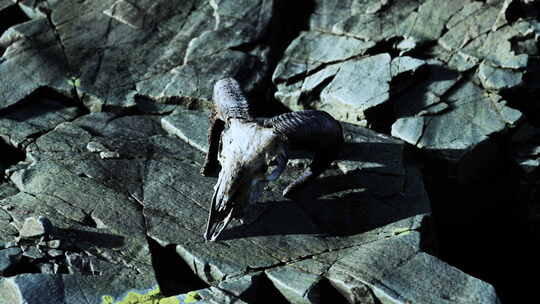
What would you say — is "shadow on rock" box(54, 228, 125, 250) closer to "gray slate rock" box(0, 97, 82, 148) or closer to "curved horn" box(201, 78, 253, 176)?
"curved horn" box(201, 78, 253, 176)

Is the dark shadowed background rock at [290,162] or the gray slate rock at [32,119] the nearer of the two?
the dark shadowed background rock at [290,162]

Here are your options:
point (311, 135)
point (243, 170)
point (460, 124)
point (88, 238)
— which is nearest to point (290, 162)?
point (311, 135)

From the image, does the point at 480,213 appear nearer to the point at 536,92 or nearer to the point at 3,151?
the point at 536,92

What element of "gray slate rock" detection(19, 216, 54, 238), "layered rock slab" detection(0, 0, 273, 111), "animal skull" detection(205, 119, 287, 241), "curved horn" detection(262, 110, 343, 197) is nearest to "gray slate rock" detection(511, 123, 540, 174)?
"curved horn" detection(262, 110, 343, 197)

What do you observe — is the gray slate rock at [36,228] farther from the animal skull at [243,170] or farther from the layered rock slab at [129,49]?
the layered rock slab at [129,49]

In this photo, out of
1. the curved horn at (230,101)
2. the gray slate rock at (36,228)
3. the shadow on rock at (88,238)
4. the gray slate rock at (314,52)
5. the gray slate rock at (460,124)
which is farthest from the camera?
the gray slate rock at (314,52)

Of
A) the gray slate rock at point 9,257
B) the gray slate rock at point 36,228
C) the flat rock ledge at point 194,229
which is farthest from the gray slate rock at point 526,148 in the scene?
the gray slate rock at point 9,257
